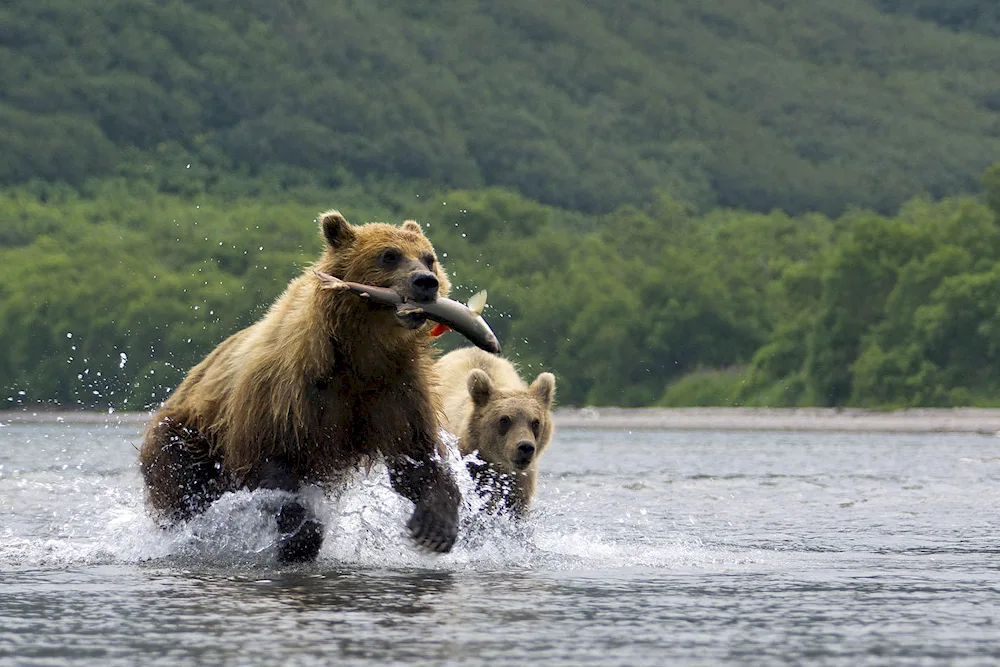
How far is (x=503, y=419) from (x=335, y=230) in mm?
3061

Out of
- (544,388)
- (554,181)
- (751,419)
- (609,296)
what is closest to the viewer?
(544,388)

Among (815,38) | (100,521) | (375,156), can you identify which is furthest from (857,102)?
(100,521)

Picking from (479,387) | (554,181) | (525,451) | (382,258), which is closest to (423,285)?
(382,258)

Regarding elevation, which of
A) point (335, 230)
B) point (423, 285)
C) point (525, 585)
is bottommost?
point (525, 585)

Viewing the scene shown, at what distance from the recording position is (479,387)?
1130cm

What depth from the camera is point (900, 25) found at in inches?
6206

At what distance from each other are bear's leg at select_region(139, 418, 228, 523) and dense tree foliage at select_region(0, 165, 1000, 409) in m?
29.9

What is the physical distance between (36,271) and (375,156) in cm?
4247

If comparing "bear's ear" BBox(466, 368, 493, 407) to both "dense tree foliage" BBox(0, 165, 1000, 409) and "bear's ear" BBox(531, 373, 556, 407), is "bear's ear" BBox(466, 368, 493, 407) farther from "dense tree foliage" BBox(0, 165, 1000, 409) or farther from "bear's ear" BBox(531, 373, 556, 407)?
"dense tree foliage" BBox(0, 165, 1000, 409)

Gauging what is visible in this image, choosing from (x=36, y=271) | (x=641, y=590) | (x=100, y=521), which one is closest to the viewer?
(x=641, y=590)

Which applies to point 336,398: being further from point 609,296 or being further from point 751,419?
point 609,296

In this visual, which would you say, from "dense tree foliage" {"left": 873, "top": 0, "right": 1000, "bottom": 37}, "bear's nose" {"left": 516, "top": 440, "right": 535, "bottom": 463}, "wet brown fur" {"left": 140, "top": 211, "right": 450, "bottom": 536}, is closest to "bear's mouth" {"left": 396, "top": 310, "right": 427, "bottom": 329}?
"wet brown fur" {"left": 140, "top": 211, "right": 450, "bottom": 536}

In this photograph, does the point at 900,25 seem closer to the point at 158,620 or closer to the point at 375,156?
the point at 375,156

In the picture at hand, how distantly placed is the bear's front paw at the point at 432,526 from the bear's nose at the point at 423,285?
1.23 metres
